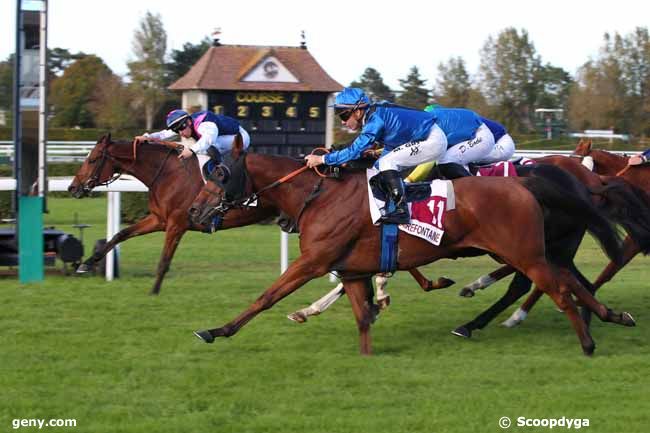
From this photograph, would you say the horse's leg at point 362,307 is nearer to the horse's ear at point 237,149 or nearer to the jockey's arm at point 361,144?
the jockey's arm at point 361,144

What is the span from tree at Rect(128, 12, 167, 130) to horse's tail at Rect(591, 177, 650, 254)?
33031 millimetres

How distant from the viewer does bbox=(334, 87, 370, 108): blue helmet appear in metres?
5.96

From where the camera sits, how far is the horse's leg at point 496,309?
21.7 feet

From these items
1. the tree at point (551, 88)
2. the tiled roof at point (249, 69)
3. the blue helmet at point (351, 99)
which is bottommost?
the blue helmet at point (351, 99)

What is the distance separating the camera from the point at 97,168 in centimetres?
853

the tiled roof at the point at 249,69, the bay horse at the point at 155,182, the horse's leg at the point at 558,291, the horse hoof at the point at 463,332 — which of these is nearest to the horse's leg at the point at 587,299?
the horse's leg at the point at 558,291

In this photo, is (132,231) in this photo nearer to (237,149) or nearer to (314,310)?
(314,310)

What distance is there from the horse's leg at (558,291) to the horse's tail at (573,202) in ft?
1.88

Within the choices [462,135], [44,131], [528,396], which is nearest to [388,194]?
[462,135]

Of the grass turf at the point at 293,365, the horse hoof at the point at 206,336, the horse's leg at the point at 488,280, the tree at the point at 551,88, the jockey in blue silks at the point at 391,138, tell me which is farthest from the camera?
the tree at the point at 551,88

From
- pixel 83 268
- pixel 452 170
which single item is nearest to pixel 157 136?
pixel 83 268

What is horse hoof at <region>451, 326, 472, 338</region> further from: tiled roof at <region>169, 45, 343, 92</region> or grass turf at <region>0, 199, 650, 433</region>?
tiled roof at <region>169, 45, 343, 92</region>

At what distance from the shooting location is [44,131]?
8.23 metres

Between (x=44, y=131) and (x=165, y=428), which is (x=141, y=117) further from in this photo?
(x=165, y=428)
